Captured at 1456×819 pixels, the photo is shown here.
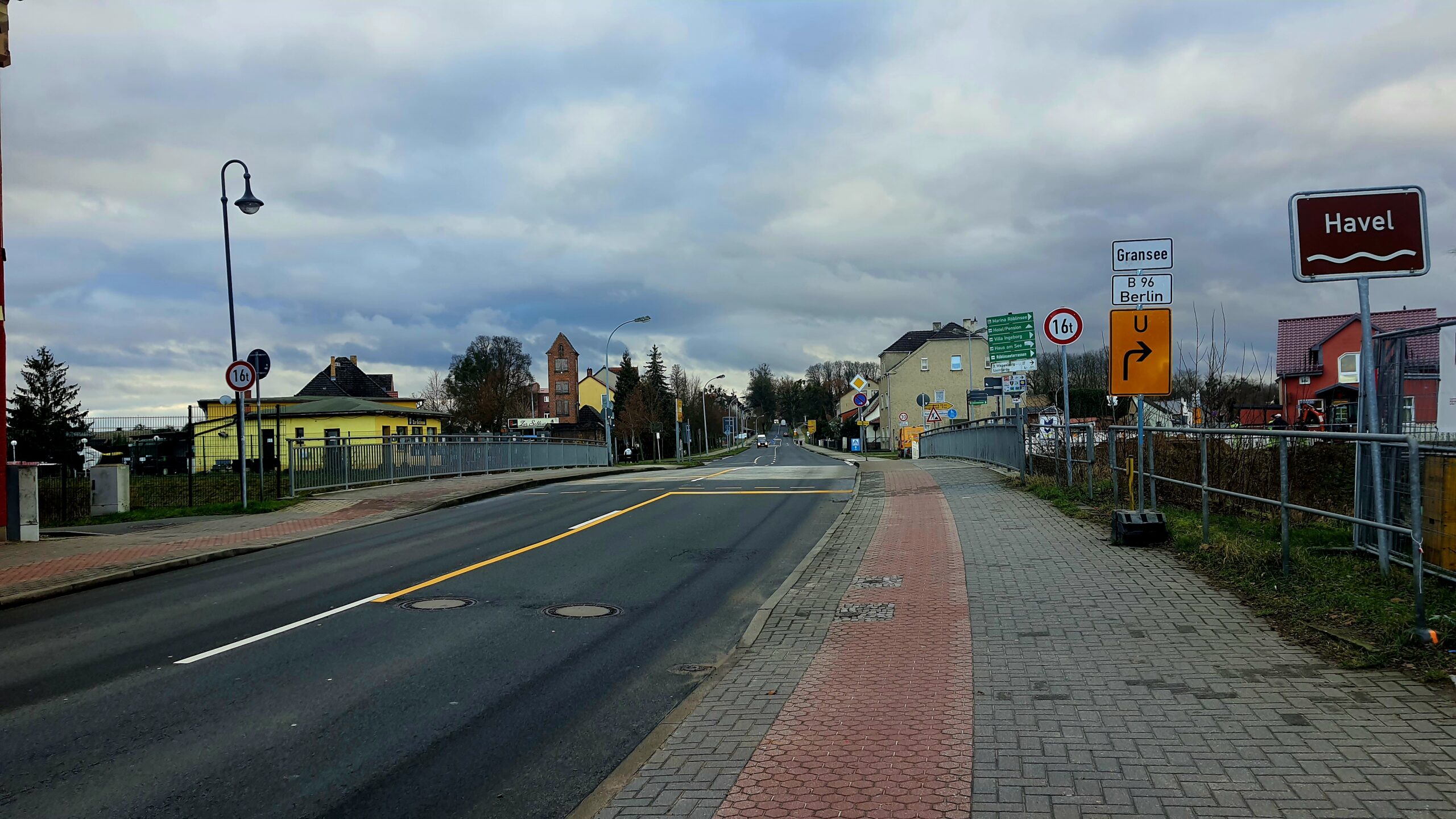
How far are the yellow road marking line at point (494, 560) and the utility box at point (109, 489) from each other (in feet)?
33.9

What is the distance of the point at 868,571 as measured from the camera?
33.5ft

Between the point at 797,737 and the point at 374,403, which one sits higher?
the point at 374,403

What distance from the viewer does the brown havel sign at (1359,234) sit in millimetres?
7234

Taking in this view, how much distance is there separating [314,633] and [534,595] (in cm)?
230

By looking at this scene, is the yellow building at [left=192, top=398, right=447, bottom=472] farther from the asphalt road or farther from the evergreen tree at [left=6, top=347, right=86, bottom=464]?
the asphalt road

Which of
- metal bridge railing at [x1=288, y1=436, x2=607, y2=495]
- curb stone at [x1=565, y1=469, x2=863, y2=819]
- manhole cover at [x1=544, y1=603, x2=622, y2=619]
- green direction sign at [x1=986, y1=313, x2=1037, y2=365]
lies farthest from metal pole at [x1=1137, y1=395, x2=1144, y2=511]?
metal bridge railing at [x1=288, y1=436, x2=607, y2=495]

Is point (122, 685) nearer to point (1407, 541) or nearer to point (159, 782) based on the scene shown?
point (159, 782)

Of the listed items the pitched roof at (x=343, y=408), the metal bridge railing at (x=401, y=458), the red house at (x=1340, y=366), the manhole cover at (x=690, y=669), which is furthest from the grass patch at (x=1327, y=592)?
the pitched roof at (x=343, y=408)

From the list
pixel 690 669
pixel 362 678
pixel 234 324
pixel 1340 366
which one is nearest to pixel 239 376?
pixel 234 324

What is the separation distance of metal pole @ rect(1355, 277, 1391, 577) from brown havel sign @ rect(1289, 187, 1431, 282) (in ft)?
0.63

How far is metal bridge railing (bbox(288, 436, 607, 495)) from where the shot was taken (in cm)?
2222

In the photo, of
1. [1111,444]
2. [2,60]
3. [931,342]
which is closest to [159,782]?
[1111,444]

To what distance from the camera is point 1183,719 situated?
4883mm

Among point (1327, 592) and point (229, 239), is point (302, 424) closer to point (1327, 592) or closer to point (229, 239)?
point (229, 239)
